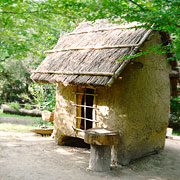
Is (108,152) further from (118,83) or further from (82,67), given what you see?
(82,67)

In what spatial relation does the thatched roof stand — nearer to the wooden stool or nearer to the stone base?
the wooden stool

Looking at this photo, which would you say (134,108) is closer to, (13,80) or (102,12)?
(102,12)

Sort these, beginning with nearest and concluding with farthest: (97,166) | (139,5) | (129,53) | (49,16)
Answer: (139,5), (97,166), (129,53), (49,16)

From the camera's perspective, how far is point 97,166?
5.72 metres

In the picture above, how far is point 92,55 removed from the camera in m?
6.96

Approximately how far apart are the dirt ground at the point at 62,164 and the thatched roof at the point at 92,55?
82.0 inches

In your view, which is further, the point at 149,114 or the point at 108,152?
the point at 149,114

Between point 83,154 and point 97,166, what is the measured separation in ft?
4.90

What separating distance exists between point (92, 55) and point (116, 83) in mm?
1159

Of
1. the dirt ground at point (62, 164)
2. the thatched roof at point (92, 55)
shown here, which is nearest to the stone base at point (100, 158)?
the dirt ground at point (62, 164)

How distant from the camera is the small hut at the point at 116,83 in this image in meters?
6.32

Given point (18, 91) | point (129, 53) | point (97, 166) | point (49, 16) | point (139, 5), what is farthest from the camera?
point (18, 91)

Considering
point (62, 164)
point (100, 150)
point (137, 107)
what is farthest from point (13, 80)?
point (100, 150)


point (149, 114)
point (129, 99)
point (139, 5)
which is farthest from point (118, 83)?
point (139, 5)
